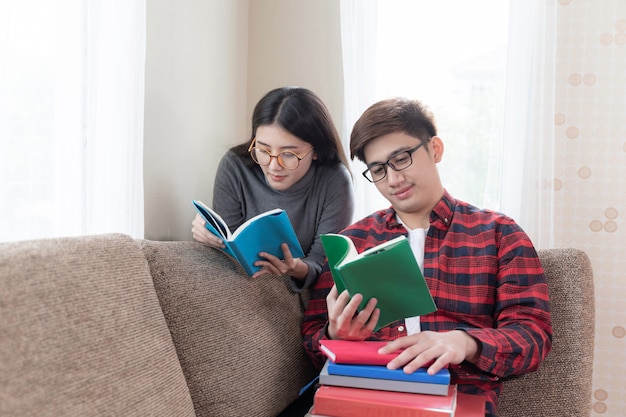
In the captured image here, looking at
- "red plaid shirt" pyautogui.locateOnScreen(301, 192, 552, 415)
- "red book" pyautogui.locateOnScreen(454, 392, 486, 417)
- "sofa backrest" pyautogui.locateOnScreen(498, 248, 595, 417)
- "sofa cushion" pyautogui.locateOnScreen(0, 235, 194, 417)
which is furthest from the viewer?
"sofa backrest" pyautogui.locateOnScreen(498, 248, 595, 417)

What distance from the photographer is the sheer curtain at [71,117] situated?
1412mm

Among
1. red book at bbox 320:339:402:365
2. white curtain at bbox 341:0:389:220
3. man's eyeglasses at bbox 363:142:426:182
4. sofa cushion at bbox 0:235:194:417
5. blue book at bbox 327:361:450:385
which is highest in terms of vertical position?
white curtain at bbox 341:0:389:220

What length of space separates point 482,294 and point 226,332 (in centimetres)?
64

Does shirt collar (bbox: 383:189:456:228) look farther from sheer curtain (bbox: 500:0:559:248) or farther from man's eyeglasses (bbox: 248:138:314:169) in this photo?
sheer curtain (bbox: 500:0:559:248)

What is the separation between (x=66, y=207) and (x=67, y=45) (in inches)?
16.3

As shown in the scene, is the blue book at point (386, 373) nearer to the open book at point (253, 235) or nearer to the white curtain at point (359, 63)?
the open book at point (253, 235)

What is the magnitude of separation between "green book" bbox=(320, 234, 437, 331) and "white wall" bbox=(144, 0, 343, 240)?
3.04 ft

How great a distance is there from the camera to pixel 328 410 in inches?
51.9

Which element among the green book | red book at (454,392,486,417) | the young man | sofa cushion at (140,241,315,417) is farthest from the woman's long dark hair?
red book at (454,392,486,417)

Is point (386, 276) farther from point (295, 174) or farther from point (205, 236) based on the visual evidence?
point (295, 174)

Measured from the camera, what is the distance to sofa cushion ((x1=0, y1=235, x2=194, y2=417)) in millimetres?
897

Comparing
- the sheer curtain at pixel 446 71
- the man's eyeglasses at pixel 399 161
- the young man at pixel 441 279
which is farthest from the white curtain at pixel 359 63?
the man's eyeglasses at pixel 399 161

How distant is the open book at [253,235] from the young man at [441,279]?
0.20m

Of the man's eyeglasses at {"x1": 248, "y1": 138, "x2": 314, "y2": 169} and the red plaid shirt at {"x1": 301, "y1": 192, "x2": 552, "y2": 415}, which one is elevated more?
the man's eyeglasses at {"x1": 248, "y1": 138, "x2": 314, "y2": 169}
